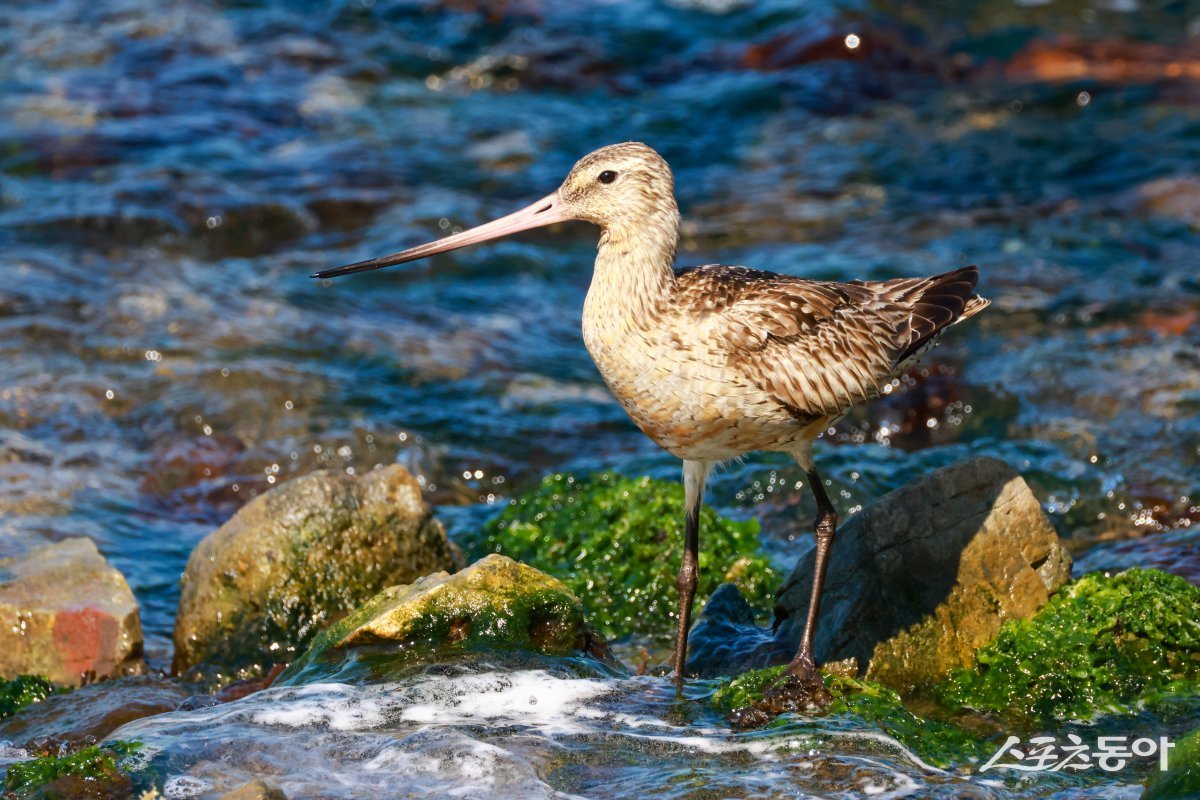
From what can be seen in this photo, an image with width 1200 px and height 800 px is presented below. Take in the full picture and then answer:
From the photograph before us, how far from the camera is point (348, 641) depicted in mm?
6945

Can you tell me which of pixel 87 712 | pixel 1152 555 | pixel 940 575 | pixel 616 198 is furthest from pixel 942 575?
pixel 87 712

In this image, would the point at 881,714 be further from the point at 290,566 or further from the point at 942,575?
the point at 290,566

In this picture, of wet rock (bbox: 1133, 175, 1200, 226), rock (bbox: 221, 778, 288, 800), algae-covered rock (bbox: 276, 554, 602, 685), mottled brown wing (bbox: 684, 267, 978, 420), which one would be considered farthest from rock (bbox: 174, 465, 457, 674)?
wet rock (bbox: 1133, 175, 1200, 226)

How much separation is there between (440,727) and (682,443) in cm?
179

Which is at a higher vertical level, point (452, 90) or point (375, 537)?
point (452, 90)

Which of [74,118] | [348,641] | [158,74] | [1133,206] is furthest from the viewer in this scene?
[158,74]

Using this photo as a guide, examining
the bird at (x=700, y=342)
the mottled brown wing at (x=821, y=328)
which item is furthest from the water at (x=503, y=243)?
the mottled brown wing at (x=821, y=328)

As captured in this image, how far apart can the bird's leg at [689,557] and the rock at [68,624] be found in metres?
2.96

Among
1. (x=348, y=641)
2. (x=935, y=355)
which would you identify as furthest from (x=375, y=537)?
(x=935, y=355)

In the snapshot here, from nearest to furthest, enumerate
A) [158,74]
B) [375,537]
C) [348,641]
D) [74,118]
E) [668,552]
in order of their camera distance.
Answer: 1. [348,641]
2. [375,537]
3. [668,552]
4. [74,118]
5. [158,74]

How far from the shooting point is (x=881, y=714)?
254 inches

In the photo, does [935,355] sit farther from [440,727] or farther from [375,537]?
[440,727]

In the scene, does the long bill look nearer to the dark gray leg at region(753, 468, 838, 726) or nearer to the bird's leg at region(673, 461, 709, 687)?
the bird's leg at region(673, 461, 709, 687)

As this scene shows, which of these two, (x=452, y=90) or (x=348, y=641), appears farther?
(x=452, y=90)
